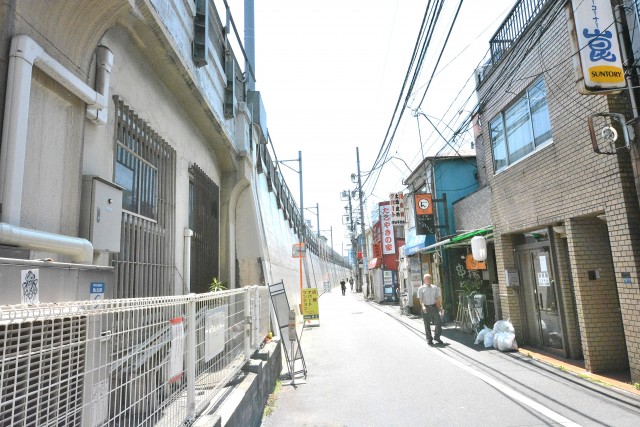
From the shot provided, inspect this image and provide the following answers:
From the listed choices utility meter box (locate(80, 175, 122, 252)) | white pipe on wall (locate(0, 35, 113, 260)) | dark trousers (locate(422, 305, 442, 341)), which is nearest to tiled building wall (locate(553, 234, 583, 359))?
dark trousers (locate(422, 305, 442, 341))

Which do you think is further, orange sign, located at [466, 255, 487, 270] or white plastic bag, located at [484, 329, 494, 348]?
orange sign, located at [466, 255, 487, 270]

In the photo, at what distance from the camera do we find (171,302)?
328 cm

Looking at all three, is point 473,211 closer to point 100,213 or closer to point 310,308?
point 310,308

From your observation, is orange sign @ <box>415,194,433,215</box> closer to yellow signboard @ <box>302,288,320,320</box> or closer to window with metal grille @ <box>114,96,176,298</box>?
yellow signboard @ <box>302,288,320,320</box>

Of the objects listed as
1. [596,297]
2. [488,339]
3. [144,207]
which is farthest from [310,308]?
[144,207]

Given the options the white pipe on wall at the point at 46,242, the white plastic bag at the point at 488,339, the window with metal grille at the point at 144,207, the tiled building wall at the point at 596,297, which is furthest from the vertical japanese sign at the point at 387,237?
the white pipe on wall at the point at 46,242

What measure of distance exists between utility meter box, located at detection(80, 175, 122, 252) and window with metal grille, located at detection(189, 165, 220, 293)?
11.9 ft

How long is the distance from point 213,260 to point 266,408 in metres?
4.34

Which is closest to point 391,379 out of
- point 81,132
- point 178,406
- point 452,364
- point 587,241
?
point 452,364

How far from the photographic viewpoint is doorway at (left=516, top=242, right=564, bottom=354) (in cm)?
906

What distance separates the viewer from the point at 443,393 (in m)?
6.64

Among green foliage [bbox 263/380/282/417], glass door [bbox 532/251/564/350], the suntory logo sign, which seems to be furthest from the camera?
glass door [bbox 532/251/564/350]

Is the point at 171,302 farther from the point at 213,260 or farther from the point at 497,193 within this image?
the point at 497,193

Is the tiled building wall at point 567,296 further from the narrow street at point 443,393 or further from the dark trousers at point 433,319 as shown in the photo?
the dark trousers at point 433,319
